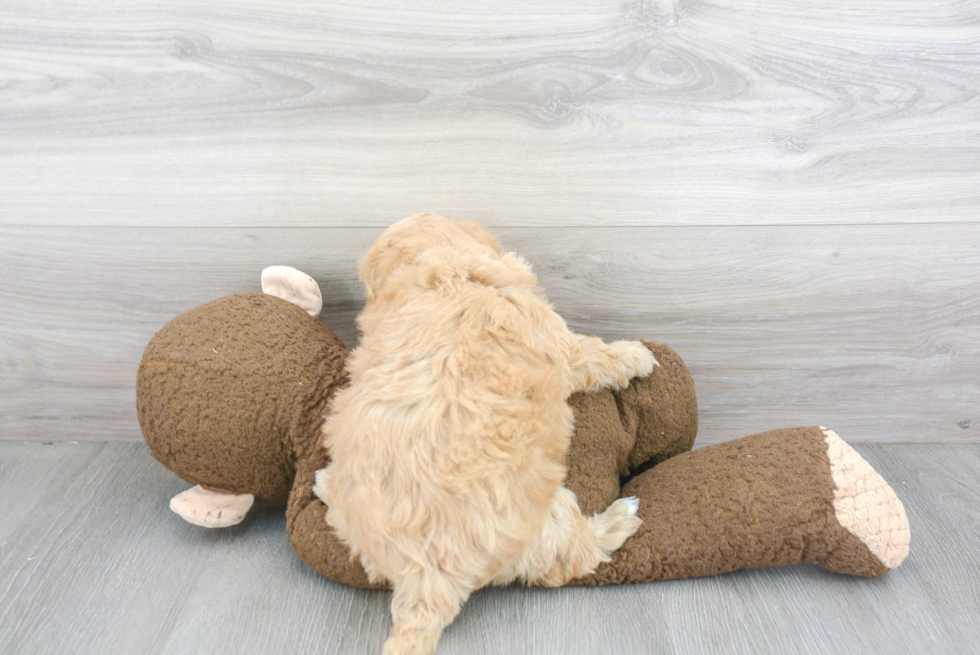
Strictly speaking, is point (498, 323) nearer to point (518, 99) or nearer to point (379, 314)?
point (379, 314)

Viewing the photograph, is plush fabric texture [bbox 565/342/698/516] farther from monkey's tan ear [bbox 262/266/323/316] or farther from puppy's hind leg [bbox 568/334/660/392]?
monkey's tan ear [bbox 262/266/323/316]

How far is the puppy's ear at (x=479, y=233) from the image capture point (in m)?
0.86

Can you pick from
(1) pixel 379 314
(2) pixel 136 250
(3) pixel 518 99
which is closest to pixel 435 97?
(3) pixel 518 99

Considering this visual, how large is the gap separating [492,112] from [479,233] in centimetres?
19

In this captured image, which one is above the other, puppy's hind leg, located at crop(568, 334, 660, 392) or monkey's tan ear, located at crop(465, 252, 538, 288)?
monkey's tan ear, located at crop(465, 252, 538, 288)

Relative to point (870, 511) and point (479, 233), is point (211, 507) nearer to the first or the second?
point (479, 233)

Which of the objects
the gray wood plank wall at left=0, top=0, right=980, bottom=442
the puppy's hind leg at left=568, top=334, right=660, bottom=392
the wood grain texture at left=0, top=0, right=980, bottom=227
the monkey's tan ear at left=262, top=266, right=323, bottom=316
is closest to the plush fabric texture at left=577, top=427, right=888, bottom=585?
the puppy's hind leg at left=568, top=334, right=660, bottom=392

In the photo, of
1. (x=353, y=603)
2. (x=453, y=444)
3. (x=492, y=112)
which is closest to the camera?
(x=453, y=444)

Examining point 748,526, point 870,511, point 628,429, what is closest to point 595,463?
point 628,429

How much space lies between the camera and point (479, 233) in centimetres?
87

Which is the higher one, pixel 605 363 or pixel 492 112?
pixel 492 112

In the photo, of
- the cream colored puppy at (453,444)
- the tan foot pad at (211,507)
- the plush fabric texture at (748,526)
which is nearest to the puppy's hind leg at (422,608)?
the cream colored puppy at (453,444)

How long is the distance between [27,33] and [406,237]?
62 centimetres

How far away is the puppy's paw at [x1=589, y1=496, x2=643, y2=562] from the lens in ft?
2.64
